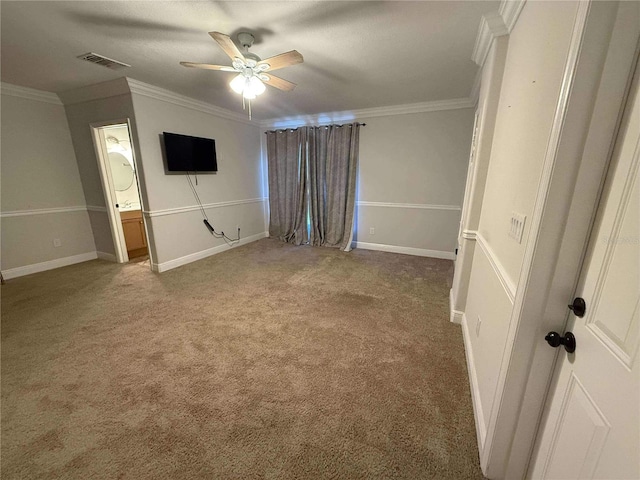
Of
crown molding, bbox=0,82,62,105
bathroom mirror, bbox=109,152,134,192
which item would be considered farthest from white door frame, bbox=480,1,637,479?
bathroom mirror, bbox=109,152,134,192

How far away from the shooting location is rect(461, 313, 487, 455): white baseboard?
1.22 m

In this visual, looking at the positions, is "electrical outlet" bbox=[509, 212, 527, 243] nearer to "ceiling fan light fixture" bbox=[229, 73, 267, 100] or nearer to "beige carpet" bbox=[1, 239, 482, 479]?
"beige carpet" bbox=[1, 239, 482, 479]

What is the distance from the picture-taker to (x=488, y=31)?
1762 mm

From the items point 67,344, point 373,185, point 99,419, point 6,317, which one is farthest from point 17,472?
point 373,185

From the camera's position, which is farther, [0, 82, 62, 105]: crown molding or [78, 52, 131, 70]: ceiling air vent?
[0, 82, 62, 105]: crown molding

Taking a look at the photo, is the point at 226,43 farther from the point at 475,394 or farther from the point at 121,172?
the point at 121,172

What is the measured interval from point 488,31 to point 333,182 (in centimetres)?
283

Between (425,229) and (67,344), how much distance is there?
4338mm

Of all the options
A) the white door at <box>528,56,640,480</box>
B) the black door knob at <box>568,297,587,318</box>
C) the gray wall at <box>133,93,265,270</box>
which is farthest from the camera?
the gray wall at <box>133,93,265,270</box>

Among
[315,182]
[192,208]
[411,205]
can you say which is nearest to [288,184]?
[315,182]

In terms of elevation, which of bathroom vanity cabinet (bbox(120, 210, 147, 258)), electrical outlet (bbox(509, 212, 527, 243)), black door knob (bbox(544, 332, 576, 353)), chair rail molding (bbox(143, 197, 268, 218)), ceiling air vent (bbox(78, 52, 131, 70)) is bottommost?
bathroom vanity cabinet (bbox(120, 210, 147, 258))

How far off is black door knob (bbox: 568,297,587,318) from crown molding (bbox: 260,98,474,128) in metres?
3.50

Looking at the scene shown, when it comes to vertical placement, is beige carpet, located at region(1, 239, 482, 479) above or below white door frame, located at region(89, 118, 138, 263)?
below

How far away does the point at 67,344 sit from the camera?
196 centimetres
